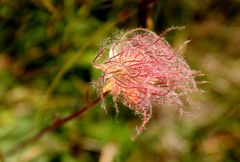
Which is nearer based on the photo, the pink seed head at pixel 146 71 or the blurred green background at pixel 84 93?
the pink seed head at pixel 146 71

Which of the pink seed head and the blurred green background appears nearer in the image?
the pink seed head

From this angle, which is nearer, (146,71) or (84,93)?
(146,71)

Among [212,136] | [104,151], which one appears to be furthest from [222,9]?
[104,151]

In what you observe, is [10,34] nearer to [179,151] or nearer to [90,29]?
[90,29]
